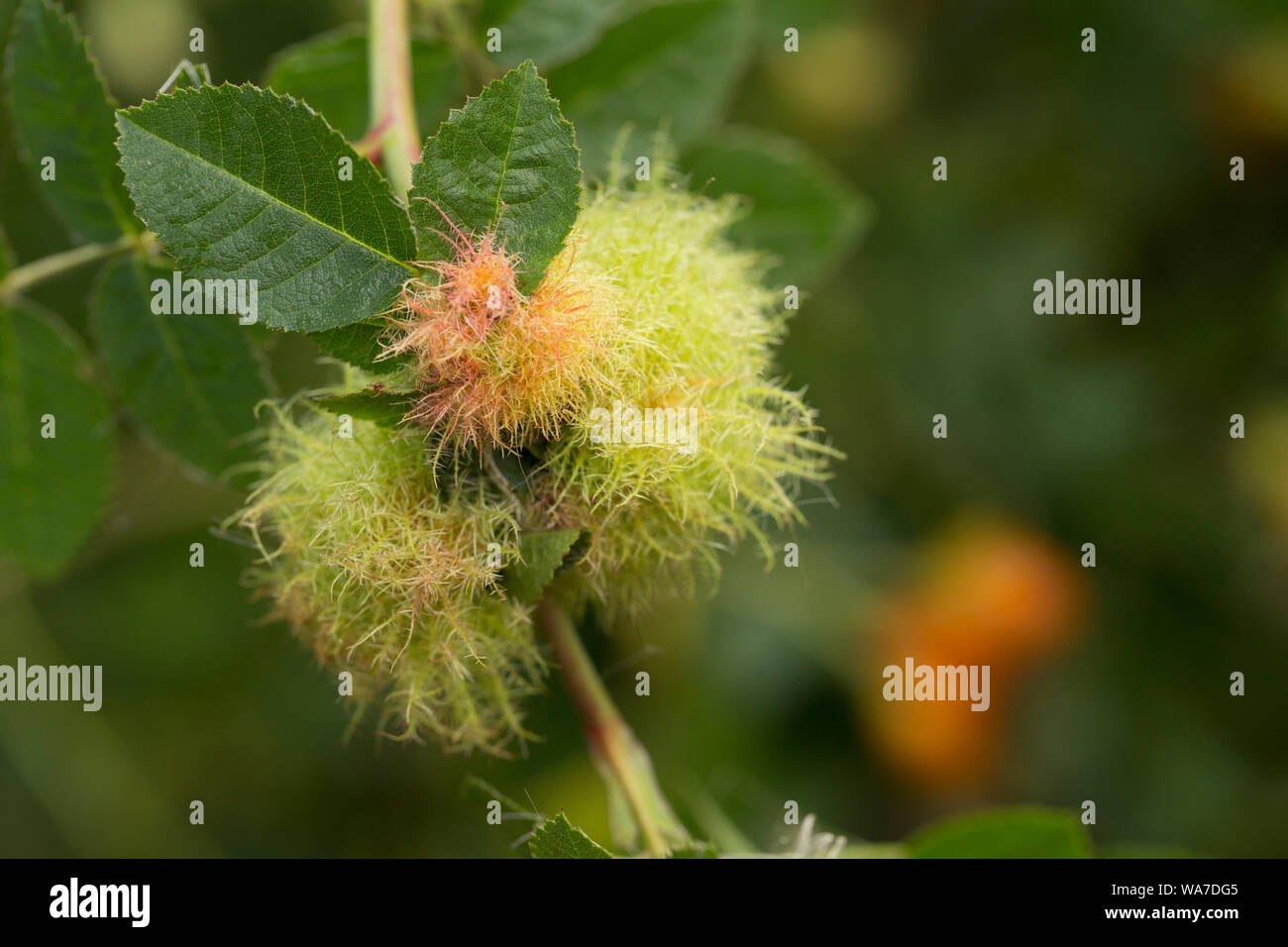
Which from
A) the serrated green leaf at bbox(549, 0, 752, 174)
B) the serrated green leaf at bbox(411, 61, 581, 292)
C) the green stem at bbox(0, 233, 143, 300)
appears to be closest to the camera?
the serrated green leaf at bbox(411, 61, 581, 292)

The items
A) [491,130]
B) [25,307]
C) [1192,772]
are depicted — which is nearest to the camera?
[491,130]

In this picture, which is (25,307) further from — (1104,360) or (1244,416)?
(1244,416)

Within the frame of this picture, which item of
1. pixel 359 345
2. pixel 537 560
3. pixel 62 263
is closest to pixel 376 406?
pixel 359 345

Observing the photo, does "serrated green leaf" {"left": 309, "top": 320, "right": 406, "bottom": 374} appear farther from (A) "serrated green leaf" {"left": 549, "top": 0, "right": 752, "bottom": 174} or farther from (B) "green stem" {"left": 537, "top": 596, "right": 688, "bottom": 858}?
(A) "serrated green leaf" {"left": 549, "top": 0, "right": 752, "bottom": 174}

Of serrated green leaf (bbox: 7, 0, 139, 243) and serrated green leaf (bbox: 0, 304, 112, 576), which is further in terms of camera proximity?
serrated green leaf (bbox: 0, 304, 112, 576)

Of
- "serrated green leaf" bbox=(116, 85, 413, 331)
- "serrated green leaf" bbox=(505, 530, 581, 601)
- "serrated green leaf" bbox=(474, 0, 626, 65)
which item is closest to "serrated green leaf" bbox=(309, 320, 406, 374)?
"serrated green leaf" bbox=(116, 85, 413, 331)

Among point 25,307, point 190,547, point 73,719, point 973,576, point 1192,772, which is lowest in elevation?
point 1192,772

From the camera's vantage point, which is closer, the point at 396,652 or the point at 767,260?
the point at 396,652

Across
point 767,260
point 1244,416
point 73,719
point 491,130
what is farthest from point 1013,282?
point 73,719
